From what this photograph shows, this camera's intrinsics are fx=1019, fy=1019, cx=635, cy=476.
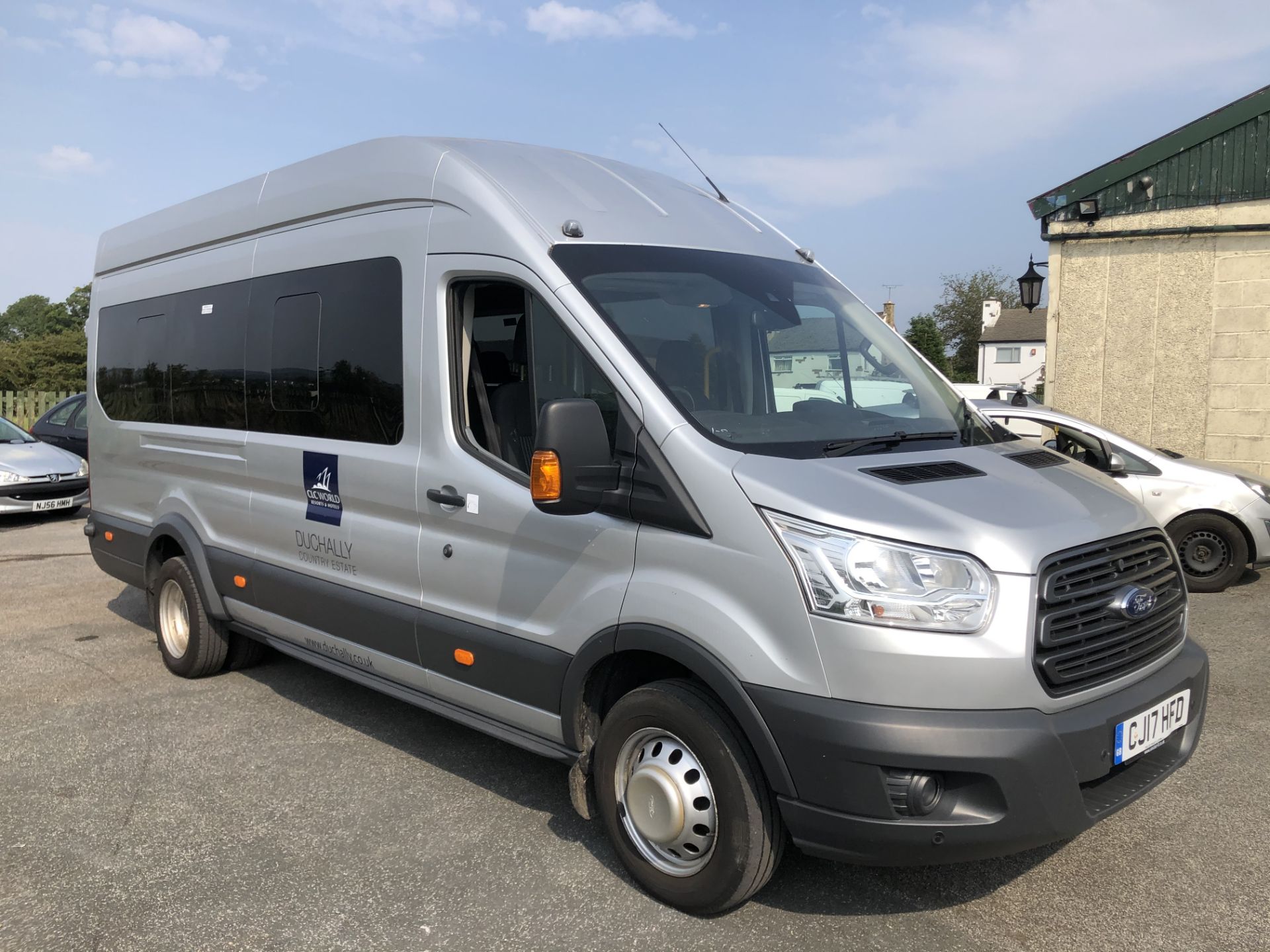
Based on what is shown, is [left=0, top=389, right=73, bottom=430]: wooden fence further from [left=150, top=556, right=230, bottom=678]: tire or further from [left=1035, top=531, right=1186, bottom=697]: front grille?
[left=1035, top=531, right=1186, bottom=697]: front grille

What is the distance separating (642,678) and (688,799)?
471mm

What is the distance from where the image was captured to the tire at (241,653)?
5980mm

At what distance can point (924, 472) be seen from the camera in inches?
126

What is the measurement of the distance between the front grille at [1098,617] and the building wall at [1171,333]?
10.1m

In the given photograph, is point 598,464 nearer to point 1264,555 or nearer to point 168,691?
point 168,691

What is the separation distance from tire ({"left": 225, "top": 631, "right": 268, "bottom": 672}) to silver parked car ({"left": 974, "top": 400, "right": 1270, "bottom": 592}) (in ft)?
18.4

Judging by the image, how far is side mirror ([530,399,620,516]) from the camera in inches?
124

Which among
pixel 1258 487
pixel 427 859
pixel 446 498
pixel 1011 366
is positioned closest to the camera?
pixel 427 859

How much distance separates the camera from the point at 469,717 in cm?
407

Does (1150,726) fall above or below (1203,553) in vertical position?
above

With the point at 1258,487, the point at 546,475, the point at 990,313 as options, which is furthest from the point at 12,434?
the point at 990,313

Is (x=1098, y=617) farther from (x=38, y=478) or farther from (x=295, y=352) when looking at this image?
(x=38, y=478)

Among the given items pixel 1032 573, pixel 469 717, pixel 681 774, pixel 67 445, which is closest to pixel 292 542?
pixel 469 717

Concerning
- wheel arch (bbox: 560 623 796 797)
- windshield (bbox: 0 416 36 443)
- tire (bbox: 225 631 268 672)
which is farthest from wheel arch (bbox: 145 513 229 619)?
windshield (bbox: 0 416 36 443)
